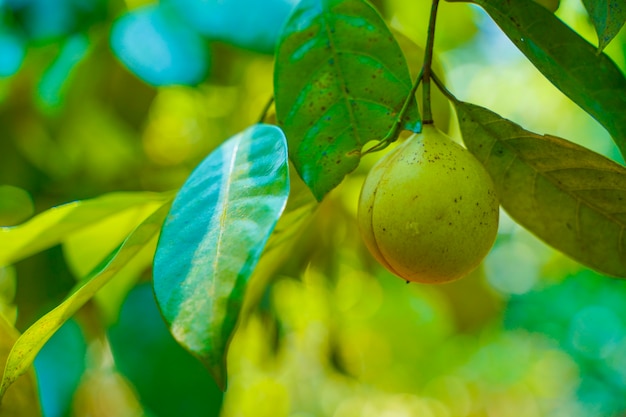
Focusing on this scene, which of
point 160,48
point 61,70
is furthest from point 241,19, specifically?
point 61,70

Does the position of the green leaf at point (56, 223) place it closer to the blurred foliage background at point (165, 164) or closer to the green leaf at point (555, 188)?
the blurred foliage background at point (165, 164)

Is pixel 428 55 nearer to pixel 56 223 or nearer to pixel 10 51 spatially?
pixel 56 223

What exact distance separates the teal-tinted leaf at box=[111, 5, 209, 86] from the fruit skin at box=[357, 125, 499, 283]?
2.76 feet

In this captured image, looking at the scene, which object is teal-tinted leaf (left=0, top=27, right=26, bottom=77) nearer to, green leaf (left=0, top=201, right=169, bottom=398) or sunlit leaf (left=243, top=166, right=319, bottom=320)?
sunlit leaf (left=243, top=166, right=319, bottom=320)

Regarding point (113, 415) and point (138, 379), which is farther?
point (113, 415)

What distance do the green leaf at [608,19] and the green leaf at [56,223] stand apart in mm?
502

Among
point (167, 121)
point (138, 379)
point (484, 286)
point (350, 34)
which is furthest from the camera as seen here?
point (167, 121)

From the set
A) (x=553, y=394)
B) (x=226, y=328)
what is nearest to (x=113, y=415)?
(x=226, y=328)

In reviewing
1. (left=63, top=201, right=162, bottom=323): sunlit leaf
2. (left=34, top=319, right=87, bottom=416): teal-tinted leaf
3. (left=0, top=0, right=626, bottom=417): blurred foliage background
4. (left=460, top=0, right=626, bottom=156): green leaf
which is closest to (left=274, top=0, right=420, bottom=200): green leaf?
(left=460, top=0, right=626, bottom=156): green leaf

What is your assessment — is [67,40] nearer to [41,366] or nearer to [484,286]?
[41,366]

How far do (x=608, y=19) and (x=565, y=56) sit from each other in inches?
3.3

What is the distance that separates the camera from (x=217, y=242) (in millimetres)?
467

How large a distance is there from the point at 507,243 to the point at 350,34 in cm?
247

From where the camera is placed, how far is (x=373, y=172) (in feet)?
1.97
